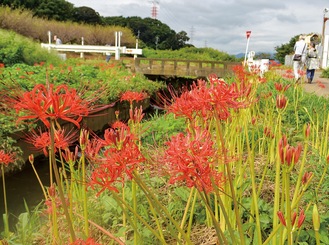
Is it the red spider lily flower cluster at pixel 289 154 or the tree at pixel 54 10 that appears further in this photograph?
the tree at pixel 54 10

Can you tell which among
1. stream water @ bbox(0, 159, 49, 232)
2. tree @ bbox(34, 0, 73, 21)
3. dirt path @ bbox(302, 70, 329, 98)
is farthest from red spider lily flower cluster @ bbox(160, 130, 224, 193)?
tree @ bbox(34, 0, 73, 21)

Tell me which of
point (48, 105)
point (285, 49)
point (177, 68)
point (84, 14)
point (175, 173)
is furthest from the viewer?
point (84, 14)

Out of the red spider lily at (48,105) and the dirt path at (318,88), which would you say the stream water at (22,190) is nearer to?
the red spider lily at (48,105)

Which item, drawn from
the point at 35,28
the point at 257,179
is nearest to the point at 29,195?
the point at 257,179

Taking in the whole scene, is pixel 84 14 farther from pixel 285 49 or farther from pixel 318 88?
pixel 318 88

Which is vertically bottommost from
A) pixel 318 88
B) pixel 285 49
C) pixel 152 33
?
pixel 318 88

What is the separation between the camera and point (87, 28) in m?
31.6

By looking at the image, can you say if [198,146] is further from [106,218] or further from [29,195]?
[29,195]

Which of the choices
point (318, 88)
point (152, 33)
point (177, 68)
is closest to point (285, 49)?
point (152, 33)

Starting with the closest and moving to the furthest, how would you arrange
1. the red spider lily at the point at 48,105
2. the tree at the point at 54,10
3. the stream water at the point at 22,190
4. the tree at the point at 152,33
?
the red spider lily at the point at 48,105 < the stream water at the point at 22,190 < the tree at the point at 54,10 < the tree at the point at 152,33

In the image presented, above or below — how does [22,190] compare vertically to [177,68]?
below

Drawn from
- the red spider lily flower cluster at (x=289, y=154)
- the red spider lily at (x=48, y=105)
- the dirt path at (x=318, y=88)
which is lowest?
the dirt path at (x=318, y=88)

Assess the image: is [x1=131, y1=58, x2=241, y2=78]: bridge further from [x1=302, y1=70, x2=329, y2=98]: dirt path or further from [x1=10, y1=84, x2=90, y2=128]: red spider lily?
[x1=10, y1=84, x2=90, y2=128]: red spider lily

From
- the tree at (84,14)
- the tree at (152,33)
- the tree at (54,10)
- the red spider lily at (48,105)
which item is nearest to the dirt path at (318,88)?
the red spider lily at (48,105)
